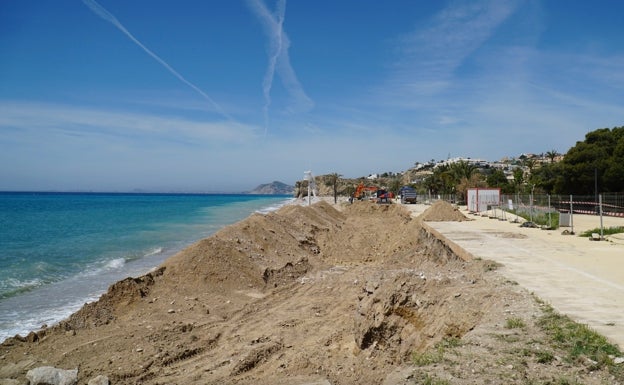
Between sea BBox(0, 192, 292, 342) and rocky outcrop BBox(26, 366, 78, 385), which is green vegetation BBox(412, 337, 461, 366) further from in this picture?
sea BBox(0, 192, 292, 342)

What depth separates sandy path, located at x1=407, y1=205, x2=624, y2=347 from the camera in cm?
633

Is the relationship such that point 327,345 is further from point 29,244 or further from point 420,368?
point 29,244

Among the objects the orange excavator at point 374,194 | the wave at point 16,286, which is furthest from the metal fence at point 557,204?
the wave at point 16,286

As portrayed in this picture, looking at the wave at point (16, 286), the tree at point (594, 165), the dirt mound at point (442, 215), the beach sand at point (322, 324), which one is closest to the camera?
the beach sand at point (322, 324)

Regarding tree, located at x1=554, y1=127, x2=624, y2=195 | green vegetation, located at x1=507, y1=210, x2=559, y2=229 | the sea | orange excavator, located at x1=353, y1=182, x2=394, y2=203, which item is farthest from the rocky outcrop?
orange excavator, located at x1=353, y1=182, x2=394, y2=203

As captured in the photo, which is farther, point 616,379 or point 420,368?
point 420,368

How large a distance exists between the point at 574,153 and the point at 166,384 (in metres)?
38.6

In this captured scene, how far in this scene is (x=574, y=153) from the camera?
121 ft

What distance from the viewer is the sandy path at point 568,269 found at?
6326 mm

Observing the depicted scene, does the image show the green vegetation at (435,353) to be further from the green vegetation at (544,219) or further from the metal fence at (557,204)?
the metal fence at (557,204)

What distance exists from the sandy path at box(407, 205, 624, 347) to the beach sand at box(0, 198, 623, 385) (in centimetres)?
5

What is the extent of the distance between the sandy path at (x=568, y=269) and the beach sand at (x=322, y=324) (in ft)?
0.17

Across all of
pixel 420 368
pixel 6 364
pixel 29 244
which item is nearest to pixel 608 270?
pixel 420 368

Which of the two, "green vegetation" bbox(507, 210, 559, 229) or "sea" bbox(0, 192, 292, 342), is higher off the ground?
"green vegetation" bbox(507, 210, 559, 229)
